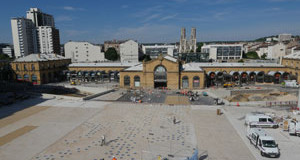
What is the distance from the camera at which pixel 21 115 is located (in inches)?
1298

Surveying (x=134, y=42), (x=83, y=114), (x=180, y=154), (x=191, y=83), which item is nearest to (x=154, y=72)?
(x=191, y=83)

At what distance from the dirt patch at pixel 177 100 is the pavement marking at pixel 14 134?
77.0ft

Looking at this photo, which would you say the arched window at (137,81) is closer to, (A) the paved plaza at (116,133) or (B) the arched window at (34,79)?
(A) the paved plaza at (116,133)

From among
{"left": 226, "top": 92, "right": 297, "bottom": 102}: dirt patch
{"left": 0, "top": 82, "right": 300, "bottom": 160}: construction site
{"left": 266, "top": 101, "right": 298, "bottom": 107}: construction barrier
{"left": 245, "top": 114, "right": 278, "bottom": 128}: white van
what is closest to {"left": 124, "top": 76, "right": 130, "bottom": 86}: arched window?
{"left": 0, "top": 82, "right": 300, "bottom": 160}: construction site

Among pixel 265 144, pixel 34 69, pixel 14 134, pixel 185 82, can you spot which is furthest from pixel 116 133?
pixel 34 69

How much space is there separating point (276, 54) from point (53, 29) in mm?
139071

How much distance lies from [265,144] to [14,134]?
2852 cm

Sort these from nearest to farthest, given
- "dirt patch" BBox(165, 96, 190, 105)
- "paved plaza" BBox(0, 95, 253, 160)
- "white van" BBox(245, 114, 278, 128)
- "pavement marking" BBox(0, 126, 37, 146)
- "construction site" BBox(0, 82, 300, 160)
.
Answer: "paved plaza" BBox(0, 95, 253, 160), "construction site" BBox(0, 82, 300, 160), "pavement marking" BBox(0, 126, 37, 146), "white van" BBox(245, 114, 278, 128), "dirt patch" BBox(165, 96, 190, 105)

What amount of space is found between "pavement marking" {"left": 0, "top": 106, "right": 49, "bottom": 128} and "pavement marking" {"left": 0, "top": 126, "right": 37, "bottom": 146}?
4.04 m

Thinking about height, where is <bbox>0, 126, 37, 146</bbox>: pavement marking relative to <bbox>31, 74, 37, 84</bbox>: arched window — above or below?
below

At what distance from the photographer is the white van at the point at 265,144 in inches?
733

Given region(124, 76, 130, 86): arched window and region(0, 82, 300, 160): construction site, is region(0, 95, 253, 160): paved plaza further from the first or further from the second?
region(124, 76, 130, 86): arched window

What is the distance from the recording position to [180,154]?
1970cm

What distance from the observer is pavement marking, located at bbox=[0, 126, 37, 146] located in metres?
23.5
